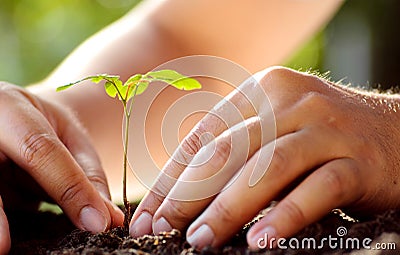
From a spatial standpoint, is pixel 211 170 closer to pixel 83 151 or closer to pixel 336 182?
pixel 336 182

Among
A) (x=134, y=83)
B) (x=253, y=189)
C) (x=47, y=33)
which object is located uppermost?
(x=134, y=83)

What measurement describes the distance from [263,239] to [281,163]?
9 cm

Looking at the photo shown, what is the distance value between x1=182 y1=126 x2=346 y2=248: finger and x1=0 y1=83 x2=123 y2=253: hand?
233mm

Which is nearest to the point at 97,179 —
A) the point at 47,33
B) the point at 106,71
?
the point at 106,71

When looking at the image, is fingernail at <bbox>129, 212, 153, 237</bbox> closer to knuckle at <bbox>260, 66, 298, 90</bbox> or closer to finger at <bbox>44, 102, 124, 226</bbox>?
finger at <bbox>44, 102, 124, 226</bbox>

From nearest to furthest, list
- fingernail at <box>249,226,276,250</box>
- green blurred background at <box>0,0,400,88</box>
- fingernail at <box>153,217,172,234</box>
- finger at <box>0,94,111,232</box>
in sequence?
fingernail at <box>249,226,276,250</box> → fingernail at <box>153,217,172,234</box> → finger at <box>0,94,111,232</box> → green blurred background at <box>0,0,400,88</box>

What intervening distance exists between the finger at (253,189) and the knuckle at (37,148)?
0.34 m

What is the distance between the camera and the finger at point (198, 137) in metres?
0.81

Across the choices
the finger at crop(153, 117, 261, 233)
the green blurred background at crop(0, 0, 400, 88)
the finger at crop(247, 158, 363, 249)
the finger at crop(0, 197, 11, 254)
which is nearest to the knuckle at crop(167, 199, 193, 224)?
the finger at crop(153, 117, 261, 233)

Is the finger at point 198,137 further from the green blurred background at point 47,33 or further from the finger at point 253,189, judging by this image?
the green blurred background at point 47,33

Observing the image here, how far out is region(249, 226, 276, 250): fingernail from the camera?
0.67 metres

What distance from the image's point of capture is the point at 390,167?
78 cm

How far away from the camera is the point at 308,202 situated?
684mm

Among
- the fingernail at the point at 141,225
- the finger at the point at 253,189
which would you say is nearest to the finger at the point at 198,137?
the fingernail at the point at 141,225
